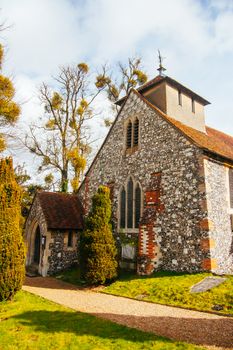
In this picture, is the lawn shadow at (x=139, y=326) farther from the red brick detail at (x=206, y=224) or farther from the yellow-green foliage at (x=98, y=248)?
the red brick detail at (x=206, y=224)

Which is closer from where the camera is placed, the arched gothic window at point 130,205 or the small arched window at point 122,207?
the arched gothic window at point 130,205

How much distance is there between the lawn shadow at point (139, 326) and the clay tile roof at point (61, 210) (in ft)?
28.8

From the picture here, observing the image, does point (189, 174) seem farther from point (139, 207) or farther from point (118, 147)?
point (118, 147)

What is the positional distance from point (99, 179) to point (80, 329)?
12000mm

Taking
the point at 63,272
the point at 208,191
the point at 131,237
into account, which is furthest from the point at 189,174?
the point at 63,272

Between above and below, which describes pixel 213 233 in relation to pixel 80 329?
above

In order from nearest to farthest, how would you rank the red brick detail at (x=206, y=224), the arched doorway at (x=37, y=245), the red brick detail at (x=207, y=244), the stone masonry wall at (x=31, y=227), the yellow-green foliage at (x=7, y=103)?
the red brick detail at (x=207, y=244) → the red brick detail at (x=206, y=224) → the yellow-green foliage at (x=7, y=103) → the stone masonry wall at (x=31, y=227) → the arched doorway at (x=37, y=245)

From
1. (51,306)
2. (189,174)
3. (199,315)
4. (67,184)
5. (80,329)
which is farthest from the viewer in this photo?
(67,184)

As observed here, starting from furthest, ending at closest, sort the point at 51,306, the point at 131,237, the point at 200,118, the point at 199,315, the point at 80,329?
the point at 200,118, the point at 131,237, the point at 51,306, the point at 199,315, the point at 80,329

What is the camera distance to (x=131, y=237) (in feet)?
49.5

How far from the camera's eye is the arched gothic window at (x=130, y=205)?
1534 cm

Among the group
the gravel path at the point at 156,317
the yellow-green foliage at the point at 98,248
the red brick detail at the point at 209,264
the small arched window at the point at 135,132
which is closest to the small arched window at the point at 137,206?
the yellow-green foliage at the point at 98,248

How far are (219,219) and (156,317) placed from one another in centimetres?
624

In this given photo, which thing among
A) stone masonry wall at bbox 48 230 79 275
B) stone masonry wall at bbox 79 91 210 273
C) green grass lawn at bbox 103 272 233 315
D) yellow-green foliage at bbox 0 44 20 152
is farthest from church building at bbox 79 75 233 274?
yellow-green foliage at bbox 0 44 20 152
